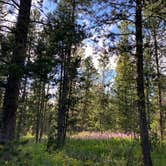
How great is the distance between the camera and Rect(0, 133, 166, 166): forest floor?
33.5ft

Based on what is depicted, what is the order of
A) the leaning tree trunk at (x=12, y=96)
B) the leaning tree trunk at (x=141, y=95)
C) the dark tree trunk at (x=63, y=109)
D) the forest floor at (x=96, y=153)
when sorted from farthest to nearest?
the dark tree trunk at (x=63, y=109)
the forest floor at (x=96, y=153)
the leaning tree trunk at (x=141, y=95)
the leaning tree trunk at (x=12, y=96)

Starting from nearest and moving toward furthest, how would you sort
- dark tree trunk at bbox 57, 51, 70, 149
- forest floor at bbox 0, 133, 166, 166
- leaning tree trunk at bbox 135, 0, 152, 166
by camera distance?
leaning tree trunk at bbox 135, 0, 152, 166 → forest floor at bbox 0, 133, 166, 166 → dark tree trunk at bbox 57, 51, 70, 149

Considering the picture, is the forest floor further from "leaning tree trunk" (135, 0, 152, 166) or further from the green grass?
"leaning tree trunk" (135, 0, 152, 166)

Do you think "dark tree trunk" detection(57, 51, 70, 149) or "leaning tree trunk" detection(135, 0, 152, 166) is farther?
"dark tree trunk" detection(57, 51, 70, 149)

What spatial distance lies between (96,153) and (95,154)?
1.15ft

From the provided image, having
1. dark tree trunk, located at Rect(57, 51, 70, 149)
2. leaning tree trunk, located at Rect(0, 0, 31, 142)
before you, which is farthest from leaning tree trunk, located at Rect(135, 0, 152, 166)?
dark tree trunk, located at Rect(57, 51, 70, 149)

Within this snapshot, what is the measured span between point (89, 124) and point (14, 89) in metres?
37.7

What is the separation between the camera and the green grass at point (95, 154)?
10.2 m

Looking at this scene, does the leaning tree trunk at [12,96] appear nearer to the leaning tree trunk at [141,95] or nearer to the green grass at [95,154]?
the green grass at [95,154]

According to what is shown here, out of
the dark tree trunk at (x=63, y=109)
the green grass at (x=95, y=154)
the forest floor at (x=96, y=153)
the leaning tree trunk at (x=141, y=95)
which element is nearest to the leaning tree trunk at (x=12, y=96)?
the forest floor at (x=96, y=153)

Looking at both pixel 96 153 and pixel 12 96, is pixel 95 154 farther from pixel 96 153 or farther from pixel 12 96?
pixel 12 96

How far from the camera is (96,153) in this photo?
44.7ft

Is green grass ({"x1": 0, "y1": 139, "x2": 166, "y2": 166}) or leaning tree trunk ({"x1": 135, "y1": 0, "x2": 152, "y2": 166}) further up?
leaning tree trunk ({"x1": 135, "y1": 0, "x2": 152, "y2": 166})

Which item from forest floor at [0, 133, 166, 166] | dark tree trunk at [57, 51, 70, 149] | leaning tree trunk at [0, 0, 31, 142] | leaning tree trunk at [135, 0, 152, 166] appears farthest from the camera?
dark tree trunk at [57, 51, 70, 149]
